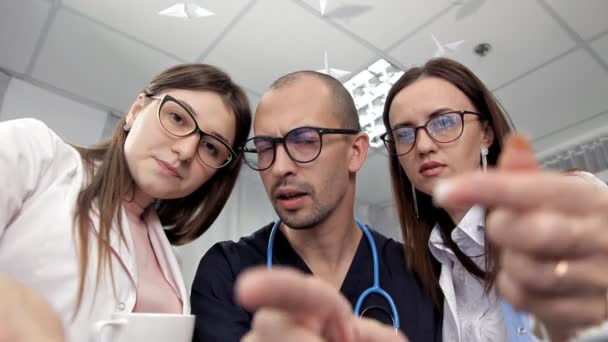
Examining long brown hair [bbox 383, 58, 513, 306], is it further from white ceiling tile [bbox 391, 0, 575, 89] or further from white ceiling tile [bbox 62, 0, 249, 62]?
white ceiling tile [bbox 62, 0, 249, 62]

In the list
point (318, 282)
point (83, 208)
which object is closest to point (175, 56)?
point (83, 208)

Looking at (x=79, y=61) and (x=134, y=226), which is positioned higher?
(x=79, y=61)

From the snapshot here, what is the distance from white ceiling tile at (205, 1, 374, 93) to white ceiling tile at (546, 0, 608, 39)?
0.89 m

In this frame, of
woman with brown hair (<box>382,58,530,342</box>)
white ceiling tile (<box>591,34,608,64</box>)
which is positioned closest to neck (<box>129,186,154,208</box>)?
woman with brown hair (<box>382,58,530,342</box>)

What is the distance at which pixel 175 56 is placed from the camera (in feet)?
6.61

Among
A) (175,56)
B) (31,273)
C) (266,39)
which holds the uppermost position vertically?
(266,39)

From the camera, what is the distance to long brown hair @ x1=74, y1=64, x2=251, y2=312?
2.52 ft

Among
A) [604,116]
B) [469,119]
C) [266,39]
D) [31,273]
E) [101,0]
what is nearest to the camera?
[31,273]

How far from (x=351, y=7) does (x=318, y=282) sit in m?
1.67

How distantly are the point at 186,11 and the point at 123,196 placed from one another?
44.2 inches

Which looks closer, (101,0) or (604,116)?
(101,0)

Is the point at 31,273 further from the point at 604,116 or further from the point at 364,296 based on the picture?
the point at 604,116

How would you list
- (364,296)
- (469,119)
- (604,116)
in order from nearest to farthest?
(364,296), (469,119), (604,116)

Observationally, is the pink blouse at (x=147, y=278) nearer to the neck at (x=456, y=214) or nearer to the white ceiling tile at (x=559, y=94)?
the neck at (x=456, y=214)
